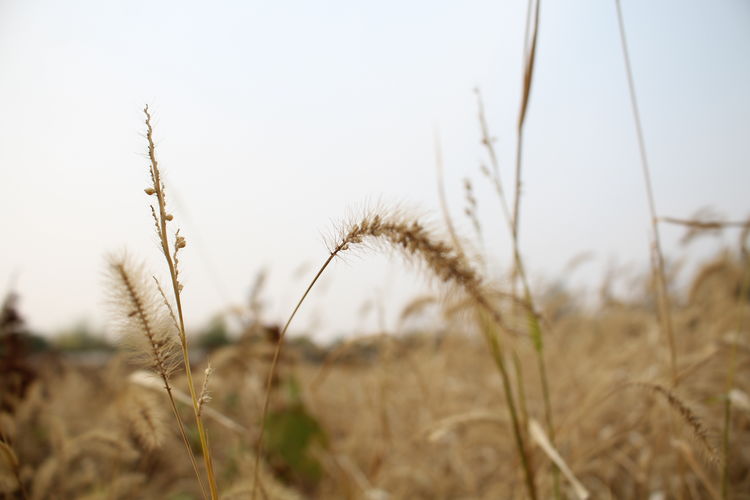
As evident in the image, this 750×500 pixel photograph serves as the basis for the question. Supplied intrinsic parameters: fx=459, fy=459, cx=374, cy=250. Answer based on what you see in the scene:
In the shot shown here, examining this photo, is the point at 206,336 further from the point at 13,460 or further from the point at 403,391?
the point at 13,460

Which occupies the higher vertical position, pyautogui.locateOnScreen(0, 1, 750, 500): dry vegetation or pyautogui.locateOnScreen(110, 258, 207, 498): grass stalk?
pyautogui.locateOnScreen(110, 258, 207, 498): grass stalk

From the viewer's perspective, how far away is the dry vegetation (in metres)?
0.70

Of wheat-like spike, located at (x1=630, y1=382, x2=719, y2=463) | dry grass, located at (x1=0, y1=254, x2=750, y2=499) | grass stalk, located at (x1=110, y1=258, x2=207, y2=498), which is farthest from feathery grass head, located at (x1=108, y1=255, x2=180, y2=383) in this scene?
wheat-like spike, located at (x1=630, y1=382, x2=719, y2=463)

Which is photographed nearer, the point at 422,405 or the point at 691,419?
the point at 691,419

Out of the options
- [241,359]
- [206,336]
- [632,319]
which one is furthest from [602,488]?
[206,336]

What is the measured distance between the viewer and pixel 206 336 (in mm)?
7625

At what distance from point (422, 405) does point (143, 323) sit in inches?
87.8

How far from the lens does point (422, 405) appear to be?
2.68 meters

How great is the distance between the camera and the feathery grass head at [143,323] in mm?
673

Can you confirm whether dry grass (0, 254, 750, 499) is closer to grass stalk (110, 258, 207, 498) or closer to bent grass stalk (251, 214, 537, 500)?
bent grass stalk (251, 214, 537, 500)

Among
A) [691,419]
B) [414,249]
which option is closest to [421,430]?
[691,419]

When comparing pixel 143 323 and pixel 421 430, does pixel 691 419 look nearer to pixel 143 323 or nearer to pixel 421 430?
pixel 421 430

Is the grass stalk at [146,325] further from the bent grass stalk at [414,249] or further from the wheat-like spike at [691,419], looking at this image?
the wheat-like spike at [691,419]

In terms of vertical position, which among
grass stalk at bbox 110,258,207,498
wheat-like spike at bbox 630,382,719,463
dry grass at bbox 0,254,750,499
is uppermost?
grass stalk at bbox 110,258,207,498
